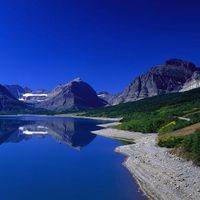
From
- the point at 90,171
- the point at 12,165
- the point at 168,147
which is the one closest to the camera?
the point at 90,171

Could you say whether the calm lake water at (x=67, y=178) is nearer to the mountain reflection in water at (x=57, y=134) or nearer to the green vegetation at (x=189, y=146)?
the green vegetation at (x=189, y=146)

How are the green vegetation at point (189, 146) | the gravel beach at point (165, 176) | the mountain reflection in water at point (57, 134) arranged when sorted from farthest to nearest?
1. the mountain reflection in water at point (57, 134)
2. the green vegetation at point (189, 146)
3. the gravel beach at point (165, 176)

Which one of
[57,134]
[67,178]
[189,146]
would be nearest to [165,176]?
[189,146]

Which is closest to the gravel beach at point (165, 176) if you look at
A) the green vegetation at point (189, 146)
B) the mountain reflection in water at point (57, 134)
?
the green vegetation at point (189, 146)

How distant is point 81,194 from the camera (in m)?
23.2

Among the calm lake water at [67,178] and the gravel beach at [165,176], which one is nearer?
the gravel beach at [165,176]

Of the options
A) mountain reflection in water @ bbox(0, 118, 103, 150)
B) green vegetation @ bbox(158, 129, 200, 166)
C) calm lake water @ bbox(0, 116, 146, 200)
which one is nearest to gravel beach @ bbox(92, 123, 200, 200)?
green vegetation @ bbox(158, 129, 200, 166)

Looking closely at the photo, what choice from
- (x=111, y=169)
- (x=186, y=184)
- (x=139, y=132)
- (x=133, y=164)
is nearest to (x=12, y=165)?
(x=111, y=169)

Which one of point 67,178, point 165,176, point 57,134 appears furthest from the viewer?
point 57,134

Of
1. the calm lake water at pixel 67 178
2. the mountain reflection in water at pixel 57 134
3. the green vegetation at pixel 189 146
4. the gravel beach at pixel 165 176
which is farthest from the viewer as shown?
the mountain reflection in water at pixel 57 134

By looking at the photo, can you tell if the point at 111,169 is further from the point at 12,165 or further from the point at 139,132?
the point at 139,132

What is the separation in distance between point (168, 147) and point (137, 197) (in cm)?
1905

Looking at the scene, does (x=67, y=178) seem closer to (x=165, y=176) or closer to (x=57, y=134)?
(x=165, y=176)

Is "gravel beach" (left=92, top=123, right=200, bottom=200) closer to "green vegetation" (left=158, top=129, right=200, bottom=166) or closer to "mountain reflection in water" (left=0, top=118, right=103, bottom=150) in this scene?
"green vegetation" (left=158, top=129, right=200, bottom=166)
